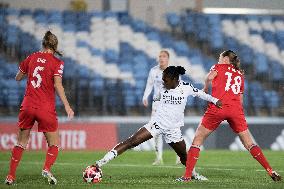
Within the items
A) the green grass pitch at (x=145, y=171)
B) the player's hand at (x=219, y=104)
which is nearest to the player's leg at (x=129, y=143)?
the green grass pitch at (x=145, y=171)

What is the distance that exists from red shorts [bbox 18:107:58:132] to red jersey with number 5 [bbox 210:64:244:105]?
2752 mm

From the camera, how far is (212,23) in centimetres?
3030

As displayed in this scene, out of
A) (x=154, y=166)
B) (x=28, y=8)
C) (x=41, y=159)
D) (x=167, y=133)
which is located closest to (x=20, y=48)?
(x=28, y=8)

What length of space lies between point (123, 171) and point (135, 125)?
7989 millimetres

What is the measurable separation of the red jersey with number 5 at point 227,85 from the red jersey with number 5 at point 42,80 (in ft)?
8.63

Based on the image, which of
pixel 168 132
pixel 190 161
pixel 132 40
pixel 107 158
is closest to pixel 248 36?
pixel 132 40

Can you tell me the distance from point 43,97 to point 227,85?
304 centimetres

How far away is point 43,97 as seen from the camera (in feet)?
37.4

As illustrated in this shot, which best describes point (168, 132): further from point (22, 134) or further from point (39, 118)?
point (22, 134)

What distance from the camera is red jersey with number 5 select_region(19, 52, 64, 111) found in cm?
1140

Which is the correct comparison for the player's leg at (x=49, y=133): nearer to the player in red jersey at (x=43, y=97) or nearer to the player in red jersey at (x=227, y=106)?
the player in red jersey at (x=43, y=97)

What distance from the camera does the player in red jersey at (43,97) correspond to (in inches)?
448

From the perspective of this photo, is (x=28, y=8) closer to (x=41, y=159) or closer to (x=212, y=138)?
(x=212, y=138)

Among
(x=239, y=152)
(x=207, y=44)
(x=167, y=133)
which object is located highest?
(x=207, y=44)
